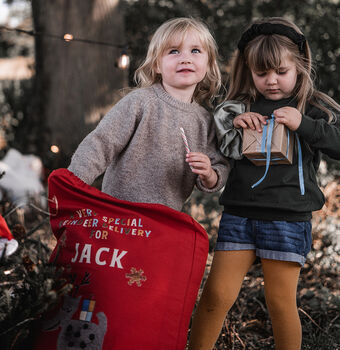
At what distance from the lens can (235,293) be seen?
7.32 ft

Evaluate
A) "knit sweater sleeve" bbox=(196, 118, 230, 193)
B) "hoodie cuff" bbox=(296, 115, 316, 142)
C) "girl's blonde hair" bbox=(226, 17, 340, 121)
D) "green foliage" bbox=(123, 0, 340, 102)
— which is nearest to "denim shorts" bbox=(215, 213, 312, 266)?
"knit sweater sleeve" bbox=(196, 118, 230, 193)

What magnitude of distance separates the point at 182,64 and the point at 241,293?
5.51 ft

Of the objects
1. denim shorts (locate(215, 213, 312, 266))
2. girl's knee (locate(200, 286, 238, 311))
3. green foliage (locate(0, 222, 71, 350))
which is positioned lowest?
green foliage (locate(0, 222, 71, 350))

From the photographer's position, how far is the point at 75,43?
5227 mm

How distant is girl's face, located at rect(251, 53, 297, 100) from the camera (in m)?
2.17

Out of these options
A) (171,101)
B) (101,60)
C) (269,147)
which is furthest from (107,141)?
(101,60)

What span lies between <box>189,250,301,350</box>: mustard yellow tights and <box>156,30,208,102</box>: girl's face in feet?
2.85

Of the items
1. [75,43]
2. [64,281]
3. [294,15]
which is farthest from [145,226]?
[294,15]

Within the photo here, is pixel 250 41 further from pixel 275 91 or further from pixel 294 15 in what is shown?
pixel 294 15

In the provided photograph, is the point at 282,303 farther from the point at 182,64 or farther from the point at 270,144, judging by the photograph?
the point at 182,64

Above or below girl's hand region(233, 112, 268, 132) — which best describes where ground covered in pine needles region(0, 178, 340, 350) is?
below

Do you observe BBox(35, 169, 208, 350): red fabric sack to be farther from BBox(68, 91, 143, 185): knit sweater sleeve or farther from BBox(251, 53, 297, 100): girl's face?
BBox(251, 53, 297, 100): girl's face

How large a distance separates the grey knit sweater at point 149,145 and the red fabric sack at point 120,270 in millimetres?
271

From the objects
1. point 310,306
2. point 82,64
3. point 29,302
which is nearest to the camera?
point 29,302
